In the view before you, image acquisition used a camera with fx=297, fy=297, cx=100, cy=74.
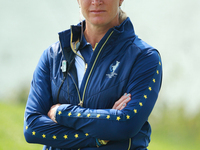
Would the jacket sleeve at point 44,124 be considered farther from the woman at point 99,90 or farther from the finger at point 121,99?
the finger at point 121,99

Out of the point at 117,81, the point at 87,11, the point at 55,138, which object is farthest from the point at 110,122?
the point at 87,11

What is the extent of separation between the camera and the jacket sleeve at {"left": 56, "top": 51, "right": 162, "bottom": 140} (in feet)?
6.11

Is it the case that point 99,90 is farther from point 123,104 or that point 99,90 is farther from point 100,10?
point 100,10

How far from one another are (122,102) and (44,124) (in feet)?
1.84

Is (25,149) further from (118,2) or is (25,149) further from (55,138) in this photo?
(118,2)

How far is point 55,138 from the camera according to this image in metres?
1.99

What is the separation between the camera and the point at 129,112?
1.88 metres

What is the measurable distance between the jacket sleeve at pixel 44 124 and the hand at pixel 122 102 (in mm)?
263

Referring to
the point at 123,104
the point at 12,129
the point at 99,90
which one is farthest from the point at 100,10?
the point at 12,129

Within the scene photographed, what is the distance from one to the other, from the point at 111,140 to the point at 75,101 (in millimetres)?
358

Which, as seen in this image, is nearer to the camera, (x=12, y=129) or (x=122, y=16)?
(x=122, y=16)

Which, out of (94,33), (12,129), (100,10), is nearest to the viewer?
(100,10)

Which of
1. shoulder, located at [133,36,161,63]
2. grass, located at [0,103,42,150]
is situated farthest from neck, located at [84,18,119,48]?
grass, located at [0,103,42,150]

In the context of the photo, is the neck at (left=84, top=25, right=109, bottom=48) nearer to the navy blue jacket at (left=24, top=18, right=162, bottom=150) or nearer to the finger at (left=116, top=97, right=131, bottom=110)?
the navy blue jacket at (left=24, top=18, right=162, bottom=150)
